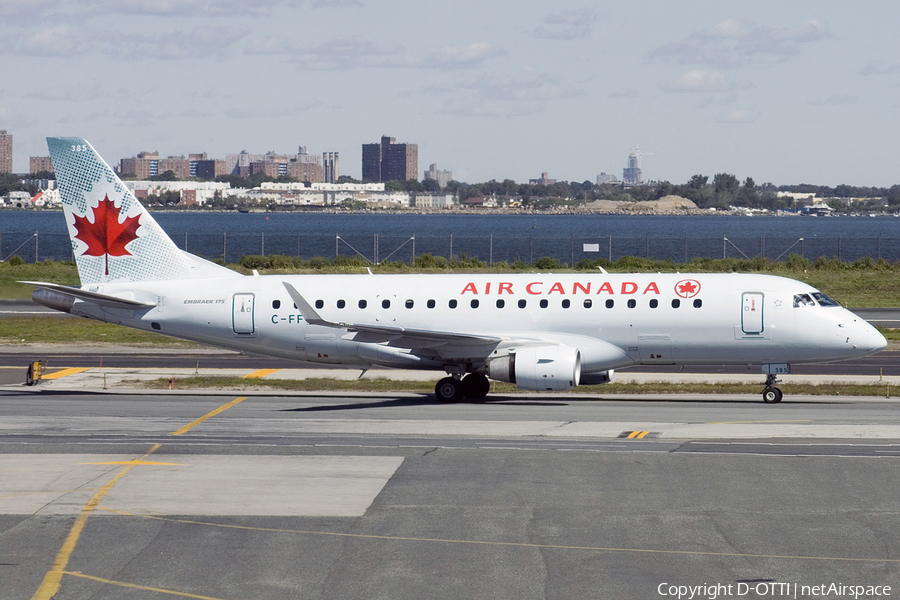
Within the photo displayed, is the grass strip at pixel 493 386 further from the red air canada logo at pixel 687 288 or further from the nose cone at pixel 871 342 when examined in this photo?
the red air canada logo at pixel 687 288

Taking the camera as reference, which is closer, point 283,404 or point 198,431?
point 198,431

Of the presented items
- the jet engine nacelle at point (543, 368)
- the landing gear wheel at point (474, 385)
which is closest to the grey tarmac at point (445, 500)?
the jet engine nacelle at point (543, 368)

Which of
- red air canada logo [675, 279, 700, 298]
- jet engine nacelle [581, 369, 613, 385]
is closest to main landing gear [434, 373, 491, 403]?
jet engine nacelle [581, 369, 613, 385]

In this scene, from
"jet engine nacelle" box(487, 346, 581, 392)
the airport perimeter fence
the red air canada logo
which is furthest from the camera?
the airport perimeter fence

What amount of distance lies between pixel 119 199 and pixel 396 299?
10340 millimetres

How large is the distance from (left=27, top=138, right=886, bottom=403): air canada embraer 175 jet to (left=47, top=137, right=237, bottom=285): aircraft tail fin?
41 millimetres

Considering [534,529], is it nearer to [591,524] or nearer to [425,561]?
[591,524]

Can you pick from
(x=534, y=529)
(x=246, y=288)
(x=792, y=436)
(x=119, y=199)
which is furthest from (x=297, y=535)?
(x=119, y=199)

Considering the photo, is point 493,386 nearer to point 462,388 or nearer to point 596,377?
point 462,388

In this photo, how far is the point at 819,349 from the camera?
3244 cm

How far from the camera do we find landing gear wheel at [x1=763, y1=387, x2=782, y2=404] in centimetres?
3331

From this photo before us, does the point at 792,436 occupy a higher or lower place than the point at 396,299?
lower

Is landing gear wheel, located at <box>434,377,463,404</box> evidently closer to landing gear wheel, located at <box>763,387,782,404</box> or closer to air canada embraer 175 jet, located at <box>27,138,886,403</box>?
air canada embraer 175 jet, located at <box>27,138,886,403</box>

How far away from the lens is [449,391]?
113 ft
